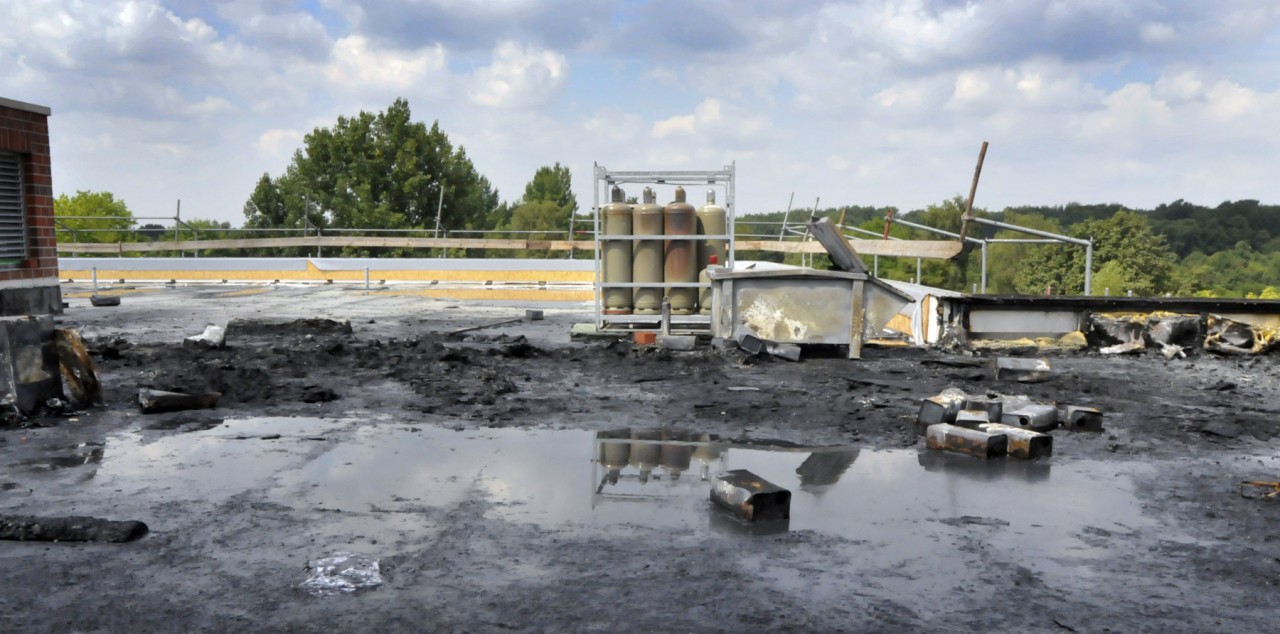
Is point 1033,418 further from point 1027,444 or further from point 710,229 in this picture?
point 710,229

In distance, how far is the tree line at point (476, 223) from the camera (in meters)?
49.4

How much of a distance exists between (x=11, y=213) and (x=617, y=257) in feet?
28.2

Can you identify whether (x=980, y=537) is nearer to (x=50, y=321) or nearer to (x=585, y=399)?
(x=585, y=399)

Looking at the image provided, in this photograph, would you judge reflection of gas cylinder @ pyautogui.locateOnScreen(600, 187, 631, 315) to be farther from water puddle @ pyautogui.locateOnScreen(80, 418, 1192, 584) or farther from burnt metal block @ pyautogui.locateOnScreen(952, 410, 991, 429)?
burnt metal block @ pyautogui.locateOnScreen(952, 410, 991, 429)

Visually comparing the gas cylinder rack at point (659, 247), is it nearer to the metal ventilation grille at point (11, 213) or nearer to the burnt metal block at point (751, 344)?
the burnt metal block at point (751, 344)

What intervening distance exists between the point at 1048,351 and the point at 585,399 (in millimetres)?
6585

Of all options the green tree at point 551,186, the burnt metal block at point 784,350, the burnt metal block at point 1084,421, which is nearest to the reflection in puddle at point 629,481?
the burnt metal block at point 1084,421

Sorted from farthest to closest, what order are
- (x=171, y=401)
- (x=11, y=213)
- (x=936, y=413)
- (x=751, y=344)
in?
(x=11, y=213) < (x=751, y=344) < (x=171, y=401) < (x=936, y=413)

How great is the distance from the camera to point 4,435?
6375 millimetres

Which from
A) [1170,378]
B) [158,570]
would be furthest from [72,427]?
[1170,378]

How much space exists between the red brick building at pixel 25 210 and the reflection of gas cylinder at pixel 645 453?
436 inches

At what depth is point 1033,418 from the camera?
6703mm

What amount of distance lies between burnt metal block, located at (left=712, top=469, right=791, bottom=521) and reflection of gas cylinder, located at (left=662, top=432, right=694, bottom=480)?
0.73 m

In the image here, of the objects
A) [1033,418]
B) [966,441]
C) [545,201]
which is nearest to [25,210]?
[966,441]
